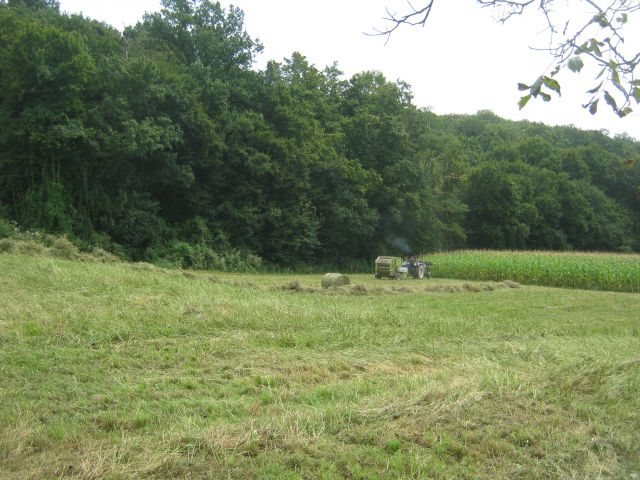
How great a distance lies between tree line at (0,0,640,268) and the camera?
84.6 feet

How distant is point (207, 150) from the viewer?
3089 cm

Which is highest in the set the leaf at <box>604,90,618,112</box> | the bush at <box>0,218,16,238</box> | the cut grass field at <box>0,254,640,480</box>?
the leaf at <box>604,90,618,112</box>

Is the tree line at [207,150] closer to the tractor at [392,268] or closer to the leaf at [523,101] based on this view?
the tractor at [392,268]

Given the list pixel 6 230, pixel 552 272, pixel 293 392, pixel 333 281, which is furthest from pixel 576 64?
pixel 552 272

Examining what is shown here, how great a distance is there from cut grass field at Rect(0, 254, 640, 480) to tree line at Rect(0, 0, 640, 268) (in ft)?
53.9

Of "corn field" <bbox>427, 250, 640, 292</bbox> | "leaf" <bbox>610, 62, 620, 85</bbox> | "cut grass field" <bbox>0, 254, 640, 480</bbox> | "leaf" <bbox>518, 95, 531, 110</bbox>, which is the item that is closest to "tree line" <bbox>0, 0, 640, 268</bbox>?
"corn field" <bbox>427, 250, 640, 292</bbox>

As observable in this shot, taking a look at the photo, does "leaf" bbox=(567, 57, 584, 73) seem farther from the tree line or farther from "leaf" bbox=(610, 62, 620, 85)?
the tree line

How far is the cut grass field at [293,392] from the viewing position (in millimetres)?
3988

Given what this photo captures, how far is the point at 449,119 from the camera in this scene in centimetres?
8025

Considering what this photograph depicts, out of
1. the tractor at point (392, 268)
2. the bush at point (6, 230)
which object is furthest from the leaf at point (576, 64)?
the tractor at point (392, 268)

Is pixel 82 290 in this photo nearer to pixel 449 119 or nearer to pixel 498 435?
pixel 498 435

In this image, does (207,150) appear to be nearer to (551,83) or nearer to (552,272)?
(552,272)

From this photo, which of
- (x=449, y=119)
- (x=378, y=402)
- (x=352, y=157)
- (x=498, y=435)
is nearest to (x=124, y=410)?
(x=378, y=402)

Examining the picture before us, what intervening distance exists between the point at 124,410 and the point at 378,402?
2.24m
